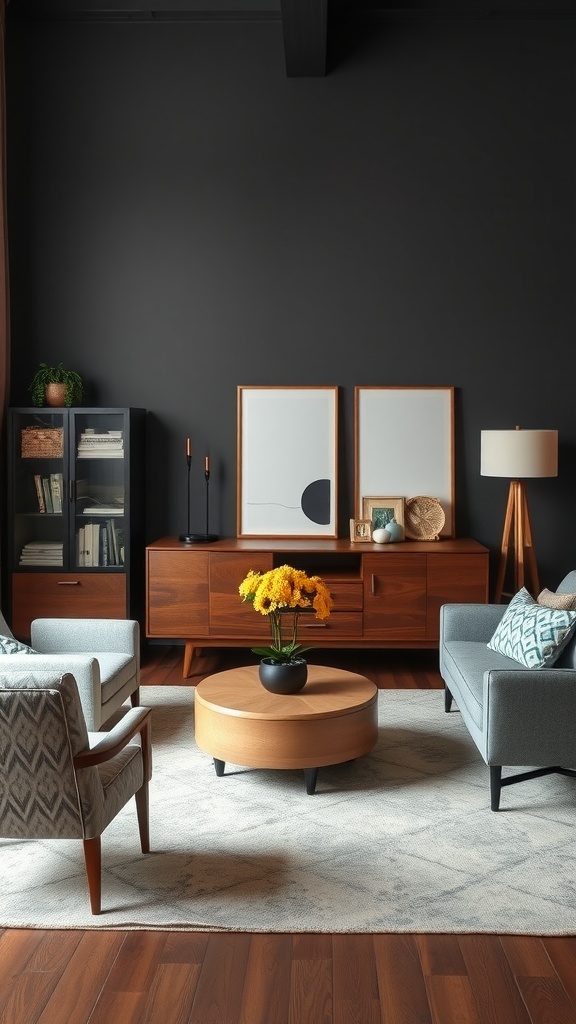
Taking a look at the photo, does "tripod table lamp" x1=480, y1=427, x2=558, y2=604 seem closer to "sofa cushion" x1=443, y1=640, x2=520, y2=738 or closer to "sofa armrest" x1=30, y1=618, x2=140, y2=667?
"sofa cushion" x1=443, y1=640, x2=520, y2=738

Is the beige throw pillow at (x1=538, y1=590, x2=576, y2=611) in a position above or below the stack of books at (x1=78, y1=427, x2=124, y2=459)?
below

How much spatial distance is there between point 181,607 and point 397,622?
1.24 metres

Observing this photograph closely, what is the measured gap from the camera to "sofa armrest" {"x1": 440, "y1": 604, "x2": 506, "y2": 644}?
466cm

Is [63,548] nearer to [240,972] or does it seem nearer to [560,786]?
[560,786]

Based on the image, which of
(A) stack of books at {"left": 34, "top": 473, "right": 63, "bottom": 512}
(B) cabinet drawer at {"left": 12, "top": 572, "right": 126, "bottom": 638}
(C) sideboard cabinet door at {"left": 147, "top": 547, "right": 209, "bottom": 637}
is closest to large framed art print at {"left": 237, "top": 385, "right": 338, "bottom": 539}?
(C) sideboard cabinet door at {"left": 147, "top": 547, "right": 209, "bottom": 637}

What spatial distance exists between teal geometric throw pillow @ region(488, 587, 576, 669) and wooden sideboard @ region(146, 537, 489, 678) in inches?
44.7

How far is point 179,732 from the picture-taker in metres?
4.52

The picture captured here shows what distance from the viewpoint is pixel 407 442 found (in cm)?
600

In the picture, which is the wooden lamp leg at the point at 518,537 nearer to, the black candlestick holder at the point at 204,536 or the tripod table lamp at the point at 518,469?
the tripod table lamp at the point at 518,469

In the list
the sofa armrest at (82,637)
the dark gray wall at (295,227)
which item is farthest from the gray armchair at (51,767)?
the dark gray wall at (295,227)

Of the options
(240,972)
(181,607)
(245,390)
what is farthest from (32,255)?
(240,972)

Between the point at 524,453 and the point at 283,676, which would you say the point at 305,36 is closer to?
the point at 524,453

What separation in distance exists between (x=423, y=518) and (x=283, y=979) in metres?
3.72

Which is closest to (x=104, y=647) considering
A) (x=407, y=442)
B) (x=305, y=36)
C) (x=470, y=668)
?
(x=470, y=668)
